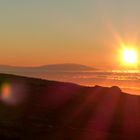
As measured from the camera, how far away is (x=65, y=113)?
893 inches

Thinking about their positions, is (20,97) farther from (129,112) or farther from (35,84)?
(129,112)

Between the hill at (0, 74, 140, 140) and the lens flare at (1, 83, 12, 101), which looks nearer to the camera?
the hill at (0, 74, 140, 140)

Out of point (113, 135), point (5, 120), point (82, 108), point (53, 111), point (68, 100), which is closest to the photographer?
point (113, 135)

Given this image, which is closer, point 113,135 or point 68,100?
point 113,135

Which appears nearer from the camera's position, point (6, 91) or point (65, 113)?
point (65, 113)

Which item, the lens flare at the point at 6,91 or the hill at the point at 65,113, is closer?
the hill at the point at 65,113

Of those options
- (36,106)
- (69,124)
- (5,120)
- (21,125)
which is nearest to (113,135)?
(69,124)

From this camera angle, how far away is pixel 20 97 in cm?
2594

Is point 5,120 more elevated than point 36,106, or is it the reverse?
point 36,106

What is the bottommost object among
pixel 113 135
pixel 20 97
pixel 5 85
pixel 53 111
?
pixel 113 135

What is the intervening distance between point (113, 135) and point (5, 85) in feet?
45.2

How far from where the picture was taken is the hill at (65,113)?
16844 mm

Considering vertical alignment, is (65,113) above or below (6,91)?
below

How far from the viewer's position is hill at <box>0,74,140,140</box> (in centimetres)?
1684
